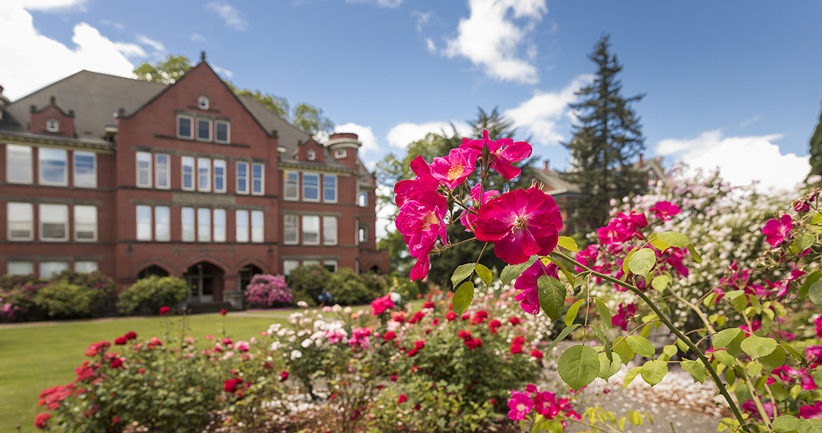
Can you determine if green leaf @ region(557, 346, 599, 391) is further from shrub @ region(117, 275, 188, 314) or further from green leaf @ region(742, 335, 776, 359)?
shrub @ region(117, 275, 188, 314)

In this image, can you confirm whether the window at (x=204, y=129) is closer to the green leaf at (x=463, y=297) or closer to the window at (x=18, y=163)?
the window at (x=18, y=163)

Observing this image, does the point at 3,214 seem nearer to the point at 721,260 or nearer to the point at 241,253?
the point at 241,253

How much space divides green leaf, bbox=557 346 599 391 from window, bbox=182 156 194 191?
2418 cm

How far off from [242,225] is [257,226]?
0.77 m

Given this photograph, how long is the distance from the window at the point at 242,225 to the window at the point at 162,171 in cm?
361

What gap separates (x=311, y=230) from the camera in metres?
25.9

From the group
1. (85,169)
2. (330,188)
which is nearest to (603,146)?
(330,188)

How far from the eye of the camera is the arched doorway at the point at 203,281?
76.3 feet

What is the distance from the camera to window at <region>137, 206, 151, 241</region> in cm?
2069

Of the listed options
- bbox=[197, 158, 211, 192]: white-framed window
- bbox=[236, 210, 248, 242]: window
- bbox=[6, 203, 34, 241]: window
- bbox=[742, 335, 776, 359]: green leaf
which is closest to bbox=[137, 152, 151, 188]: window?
bbox=[197, 158, 211, 192]: white-framed window

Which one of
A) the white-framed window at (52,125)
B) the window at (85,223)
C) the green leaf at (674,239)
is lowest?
the green leaf at (674,239)

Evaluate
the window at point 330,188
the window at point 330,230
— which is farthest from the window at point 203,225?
the window at point 330,188

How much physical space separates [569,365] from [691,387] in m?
6.94

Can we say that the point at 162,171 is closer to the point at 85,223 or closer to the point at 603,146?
the point at 85,223
